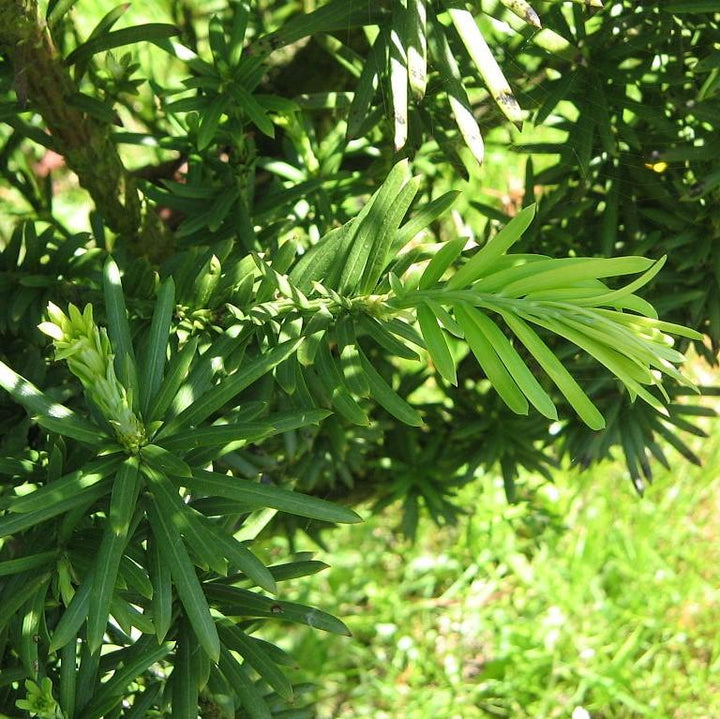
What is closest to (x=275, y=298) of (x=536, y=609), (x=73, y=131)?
(x=73, y=131)

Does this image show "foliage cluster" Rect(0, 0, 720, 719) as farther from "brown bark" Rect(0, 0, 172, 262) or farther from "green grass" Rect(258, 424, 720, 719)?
"green grass" Rect(258, 424, 720, 719)

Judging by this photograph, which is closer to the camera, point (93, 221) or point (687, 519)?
point (93, 221)

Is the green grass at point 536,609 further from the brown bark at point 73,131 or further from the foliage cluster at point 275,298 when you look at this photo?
the brown bark at point 73,131

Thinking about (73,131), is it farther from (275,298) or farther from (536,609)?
(536,609)

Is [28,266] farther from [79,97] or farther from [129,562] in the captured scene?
[129,562]

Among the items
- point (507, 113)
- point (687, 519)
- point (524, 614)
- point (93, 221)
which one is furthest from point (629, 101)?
point (687, 519)
